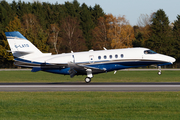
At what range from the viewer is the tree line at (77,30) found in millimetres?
85306

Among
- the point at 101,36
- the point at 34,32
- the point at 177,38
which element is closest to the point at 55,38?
the point at 34,32

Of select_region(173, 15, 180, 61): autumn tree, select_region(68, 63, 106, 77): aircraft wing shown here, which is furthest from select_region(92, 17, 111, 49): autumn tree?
select_region(68, 63, 106, 77): aircraft wing

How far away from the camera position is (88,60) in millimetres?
32062

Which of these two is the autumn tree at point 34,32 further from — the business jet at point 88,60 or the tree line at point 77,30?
the business jet at point 88,60

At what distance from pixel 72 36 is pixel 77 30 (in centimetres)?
387

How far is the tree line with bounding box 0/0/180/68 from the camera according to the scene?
85.3 meters

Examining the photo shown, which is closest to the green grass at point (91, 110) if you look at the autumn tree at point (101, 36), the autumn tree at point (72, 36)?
the autumn tree at point (101, 36)

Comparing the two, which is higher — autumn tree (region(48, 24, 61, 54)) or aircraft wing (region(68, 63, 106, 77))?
autumn tree (region(48, 24, 61, 54))

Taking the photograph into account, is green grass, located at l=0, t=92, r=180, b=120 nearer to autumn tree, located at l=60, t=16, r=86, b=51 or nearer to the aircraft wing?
the aircraft wing

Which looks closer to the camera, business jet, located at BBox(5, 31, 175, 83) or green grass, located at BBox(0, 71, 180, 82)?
business jet, located at BBox(5, 31, 175, 83)

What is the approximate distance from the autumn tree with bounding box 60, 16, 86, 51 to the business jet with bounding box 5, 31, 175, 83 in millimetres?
63120

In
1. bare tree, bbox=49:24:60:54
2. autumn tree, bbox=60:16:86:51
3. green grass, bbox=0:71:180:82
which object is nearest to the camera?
green grass, bbox=0:71:180:82

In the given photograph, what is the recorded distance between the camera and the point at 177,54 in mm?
83062

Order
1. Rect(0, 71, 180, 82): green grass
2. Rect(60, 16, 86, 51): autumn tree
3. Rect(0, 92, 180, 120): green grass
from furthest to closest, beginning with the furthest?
Rect(60, 16, 86, 51): autumn tree → Rect(0, 71, 180, 82): green grass → Rect(0, 92, 180, 120): green grass
